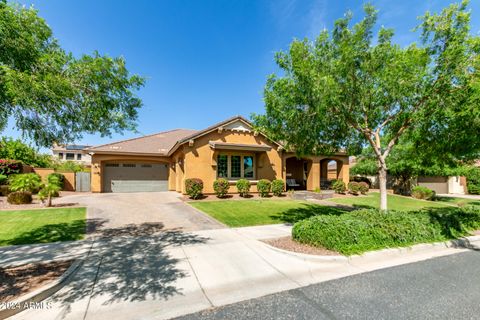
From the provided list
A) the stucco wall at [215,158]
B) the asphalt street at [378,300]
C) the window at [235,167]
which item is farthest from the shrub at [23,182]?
the asphalt street at [378,300]

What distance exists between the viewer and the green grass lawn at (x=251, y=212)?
9.33m

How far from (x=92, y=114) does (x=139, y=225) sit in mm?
5188

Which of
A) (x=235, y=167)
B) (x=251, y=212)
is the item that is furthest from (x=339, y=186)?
(x=251, y=212)

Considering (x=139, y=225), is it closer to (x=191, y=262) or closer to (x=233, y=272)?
(x=191, y=262)

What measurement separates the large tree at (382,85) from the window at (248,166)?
9304 mm

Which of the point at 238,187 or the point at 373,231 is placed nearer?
the point at 373,231

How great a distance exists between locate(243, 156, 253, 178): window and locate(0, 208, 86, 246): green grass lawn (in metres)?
10.6

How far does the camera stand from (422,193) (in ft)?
60.3

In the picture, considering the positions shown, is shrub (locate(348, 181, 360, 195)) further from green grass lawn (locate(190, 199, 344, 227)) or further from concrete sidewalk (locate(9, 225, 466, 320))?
concrete sidewalk (locate(9, 225, 466, 320))

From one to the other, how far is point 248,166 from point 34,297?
14684 mm

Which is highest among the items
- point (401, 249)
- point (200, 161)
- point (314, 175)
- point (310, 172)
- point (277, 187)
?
point (200, 161)

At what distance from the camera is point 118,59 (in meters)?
4.76

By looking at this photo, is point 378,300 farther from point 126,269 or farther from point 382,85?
point 382,85

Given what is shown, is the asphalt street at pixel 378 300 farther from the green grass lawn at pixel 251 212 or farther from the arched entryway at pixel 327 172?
the arched entryway at pixel 327 172
